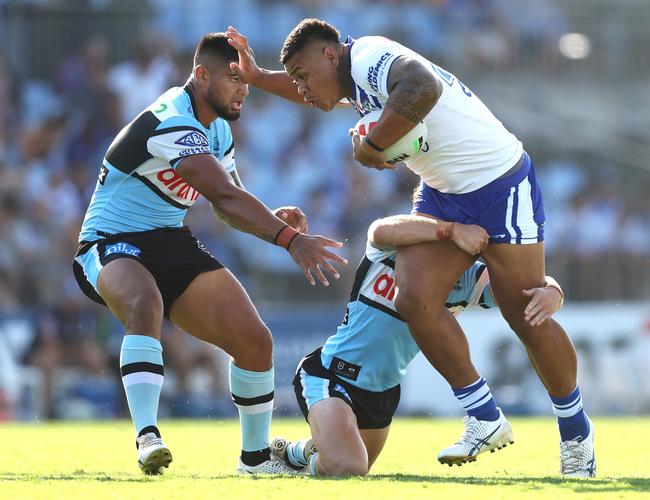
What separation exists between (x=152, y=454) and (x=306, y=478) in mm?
775

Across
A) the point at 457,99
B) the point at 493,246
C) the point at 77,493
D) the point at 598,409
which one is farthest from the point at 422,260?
the point at 598,409

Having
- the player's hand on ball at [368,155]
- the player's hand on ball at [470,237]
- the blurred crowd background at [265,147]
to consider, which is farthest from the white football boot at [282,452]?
the blurred crowd background at [265,147]

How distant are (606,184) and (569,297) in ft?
9.49

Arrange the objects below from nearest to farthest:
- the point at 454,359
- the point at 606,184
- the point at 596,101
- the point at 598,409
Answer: the point at 454,359
the point at 598,409
the point at 606,184
the point at 596,101

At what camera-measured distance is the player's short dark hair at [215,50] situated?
285 inches

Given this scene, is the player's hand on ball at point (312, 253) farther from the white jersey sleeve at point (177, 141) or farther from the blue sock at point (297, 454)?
the blue sock at point (297, 454)

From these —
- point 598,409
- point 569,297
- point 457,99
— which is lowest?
point 598,409

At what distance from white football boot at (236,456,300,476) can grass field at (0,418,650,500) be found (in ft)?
0.32

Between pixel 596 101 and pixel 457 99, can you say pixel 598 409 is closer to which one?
pixel 596 101

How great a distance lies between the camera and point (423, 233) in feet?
21.1

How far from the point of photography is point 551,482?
5891 millimetres

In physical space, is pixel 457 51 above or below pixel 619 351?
above

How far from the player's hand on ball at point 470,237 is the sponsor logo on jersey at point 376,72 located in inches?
32.6

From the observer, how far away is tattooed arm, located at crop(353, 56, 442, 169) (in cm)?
611
